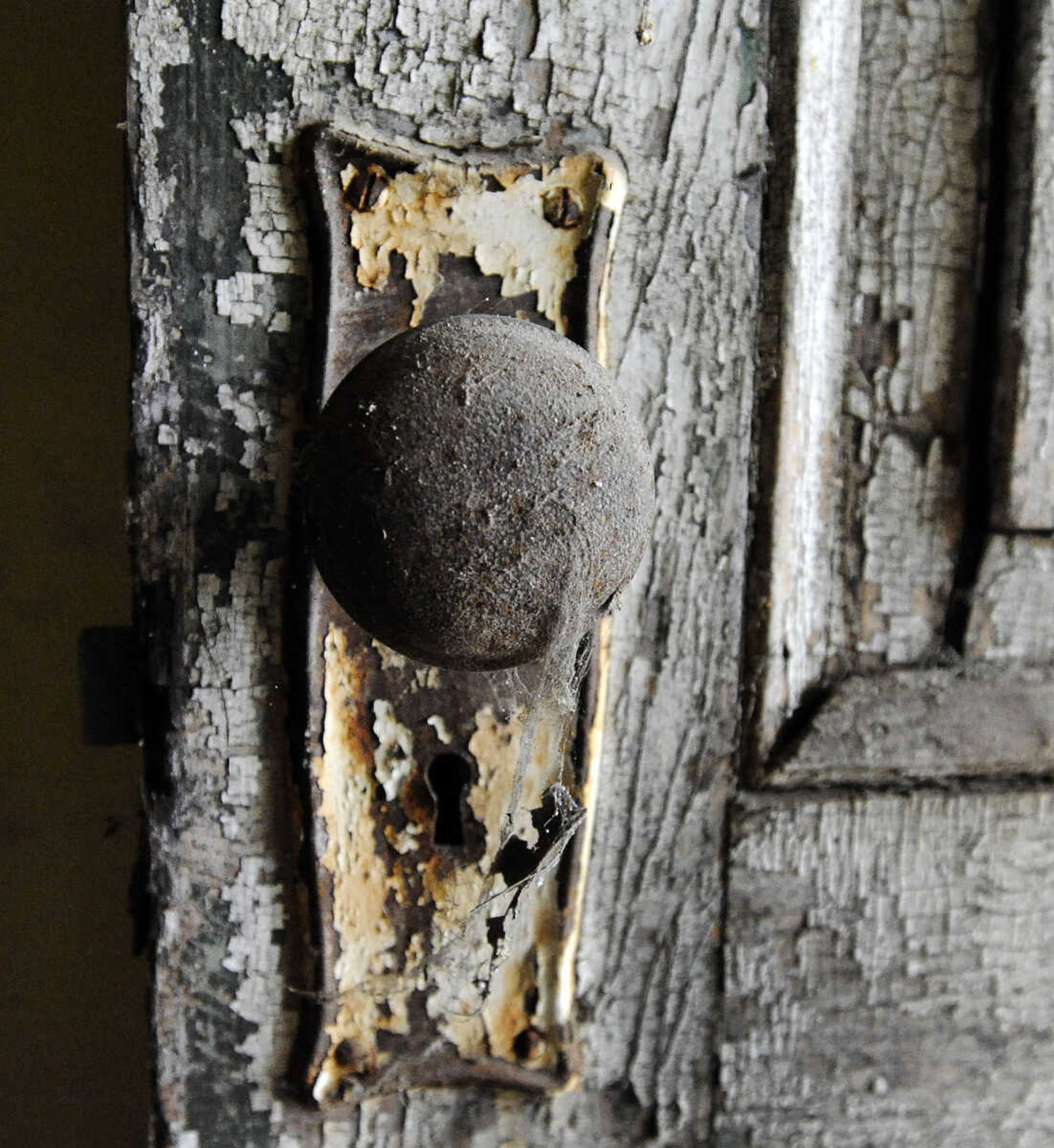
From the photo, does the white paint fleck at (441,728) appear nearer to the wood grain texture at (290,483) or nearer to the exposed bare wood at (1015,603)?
the wood grain texture at (290,483)

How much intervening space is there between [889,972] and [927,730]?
143mm

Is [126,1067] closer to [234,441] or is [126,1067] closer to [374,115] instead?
[234,441]

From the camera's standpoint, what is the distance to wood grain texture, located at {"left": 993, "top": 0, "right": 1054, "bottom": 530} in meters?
0.50

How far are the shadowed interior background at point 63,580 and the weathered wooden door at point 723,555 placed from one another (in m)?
0.20

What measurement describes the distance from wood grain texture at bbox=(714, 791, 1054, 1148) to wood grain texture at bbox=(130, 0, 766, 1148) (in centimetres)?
3

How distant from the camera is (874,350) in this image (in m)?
0.51

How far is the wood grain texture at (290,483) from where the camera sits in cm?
44

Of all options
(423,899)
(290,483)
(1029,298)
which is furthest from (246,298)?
(1029,298)

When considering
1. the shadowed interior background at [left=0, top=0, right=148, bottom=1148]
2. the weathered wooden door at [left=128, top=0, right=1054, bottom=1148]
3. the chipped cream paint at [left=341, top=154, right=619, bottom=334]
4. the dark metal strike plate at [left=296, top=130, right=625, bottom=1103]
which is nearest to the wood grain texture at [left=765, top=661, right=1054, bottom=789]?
the weathered wooden door at [left=128, top=0, right=1054, bottom=1148]

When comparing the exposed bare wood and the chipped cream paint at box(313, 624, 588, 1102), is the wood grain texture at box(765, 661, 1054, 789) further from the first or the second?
the chipped cream paint at box(313, 624, 588, 1102)

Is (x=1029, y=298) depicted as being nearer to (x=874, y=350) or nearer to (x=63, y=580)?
(x=874, y=350)

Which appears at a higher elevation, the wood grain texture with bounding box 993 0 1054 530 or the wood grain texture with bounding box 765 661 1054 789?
the wood grain texture with bounding box 993 0 1054 530

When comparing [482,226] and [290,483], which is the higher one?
[482,226]

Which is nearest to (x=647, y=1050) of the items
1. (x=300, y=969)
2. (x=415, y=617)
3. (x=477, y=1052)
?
(x=477, y=1052)
